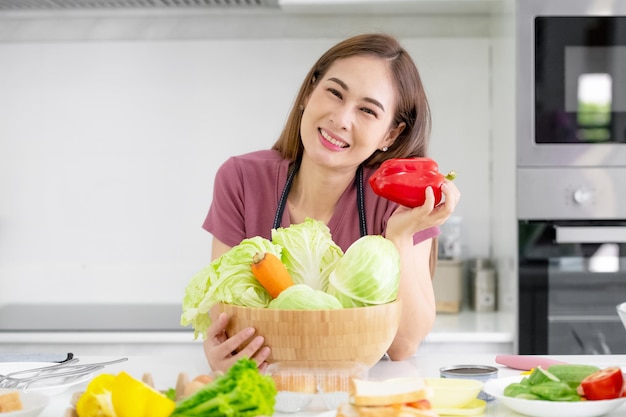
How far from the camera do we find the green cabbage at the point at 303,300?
1.13m

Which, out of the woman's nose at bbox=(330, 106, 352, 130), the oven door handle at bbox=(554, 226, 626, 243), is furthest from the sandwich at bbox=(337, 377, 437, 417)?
the oven door handle at bbox=(554, 226, 626, 243)

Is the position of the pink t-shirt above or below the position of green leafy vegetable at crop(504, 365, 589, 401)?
above

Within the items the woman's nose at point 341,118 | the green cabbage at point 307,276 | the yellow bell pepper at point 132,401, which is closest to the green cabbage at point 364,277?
the green cabbage at point 307,276

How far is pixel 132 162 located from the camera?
121 inches

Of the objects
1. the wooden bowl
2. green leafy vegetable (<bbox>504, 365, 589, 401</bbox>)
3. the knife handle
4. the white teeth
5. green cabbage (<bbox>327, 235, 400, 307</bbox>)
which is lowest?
the knife handle

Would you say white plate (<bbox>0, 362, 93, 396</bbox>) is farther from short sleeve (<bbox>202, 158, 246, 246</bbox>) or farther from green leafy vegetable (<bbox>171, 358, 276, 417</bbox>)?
short sleeve (<bbox>202, 158, 246, 246</bbox>)

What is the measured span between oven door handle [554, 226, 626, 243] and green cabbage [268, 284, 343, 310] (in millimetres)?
1540

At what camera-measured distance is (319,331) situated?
1.12 m

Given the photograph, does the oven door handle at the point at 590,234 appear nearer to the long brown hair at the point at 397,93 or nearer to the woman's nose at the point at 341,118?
the long brown hair at the point at 397,93

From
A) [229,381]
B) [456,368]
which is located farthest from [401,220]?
[229,381]

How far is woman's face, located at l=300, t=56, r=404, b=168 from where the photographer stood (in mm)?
1760

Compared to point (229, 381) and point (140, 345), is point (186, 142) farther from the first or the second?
point (229, 381)

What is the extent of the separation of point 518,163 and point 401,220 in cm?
116

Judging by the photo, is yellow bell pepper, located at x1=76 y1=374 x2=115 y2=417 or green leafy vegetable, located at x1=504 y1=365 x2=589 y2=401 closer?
yellow bell pepper, located at x1=76 y1=374 x2=115 y2=417
